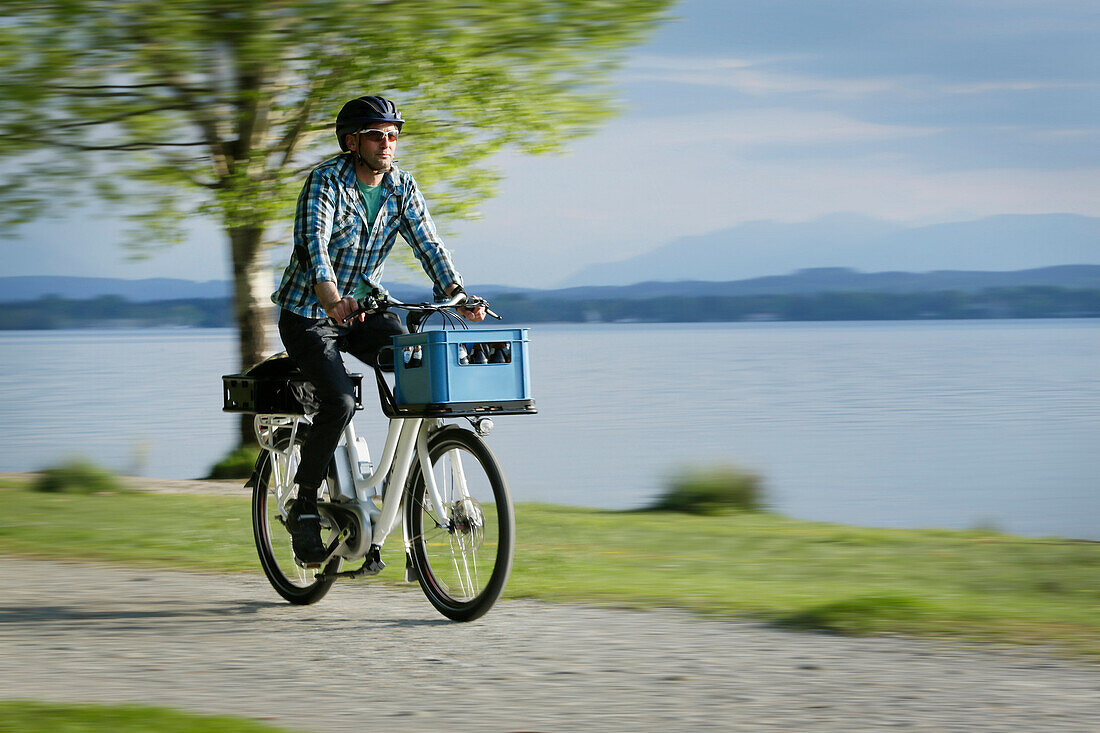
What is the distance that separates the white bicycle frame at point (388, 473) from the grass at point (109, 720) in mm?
1997

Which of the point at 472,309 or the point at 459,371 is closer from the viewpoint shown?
the point at 459,371

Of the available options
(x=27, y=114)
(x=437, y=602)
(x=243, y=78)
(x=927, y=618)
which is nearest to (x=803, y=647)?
(x=927, y=618)

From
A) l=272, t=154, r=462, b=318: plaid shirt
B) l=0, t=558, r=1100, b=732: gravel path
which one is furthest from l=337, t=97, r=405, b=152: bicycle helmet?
l=0, t=558, r=1100, b=732: gravel path

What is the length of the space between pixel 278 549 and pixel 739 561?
10.8 feet

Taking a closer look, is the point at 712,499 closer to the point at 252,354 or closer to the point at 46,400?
the point at 252,354

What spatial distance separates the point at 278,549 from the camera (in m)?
7.80

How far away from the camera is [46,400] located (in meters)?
39.1

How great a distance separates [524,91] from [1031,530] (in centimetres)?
703

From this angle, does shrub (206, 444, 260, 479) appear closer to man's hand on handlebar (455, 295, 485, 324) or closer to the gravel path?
the gravel path

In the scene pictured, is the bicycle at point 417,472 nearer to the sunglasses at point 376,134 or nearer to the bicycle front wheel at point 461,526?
the bicycle front wheel at point 461,526

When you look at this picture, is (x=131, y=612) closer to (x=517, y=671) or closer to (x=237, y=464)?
(x=517, y=671)

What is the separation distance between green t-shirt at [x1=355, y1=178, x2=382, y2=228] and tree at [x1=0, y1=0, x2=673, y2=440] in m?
5.66

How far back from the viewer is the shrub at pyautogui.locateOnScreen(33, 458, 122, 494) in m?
14.1

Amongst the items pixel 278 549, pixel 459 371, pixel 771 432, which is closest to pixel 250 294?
pixel 278 549
